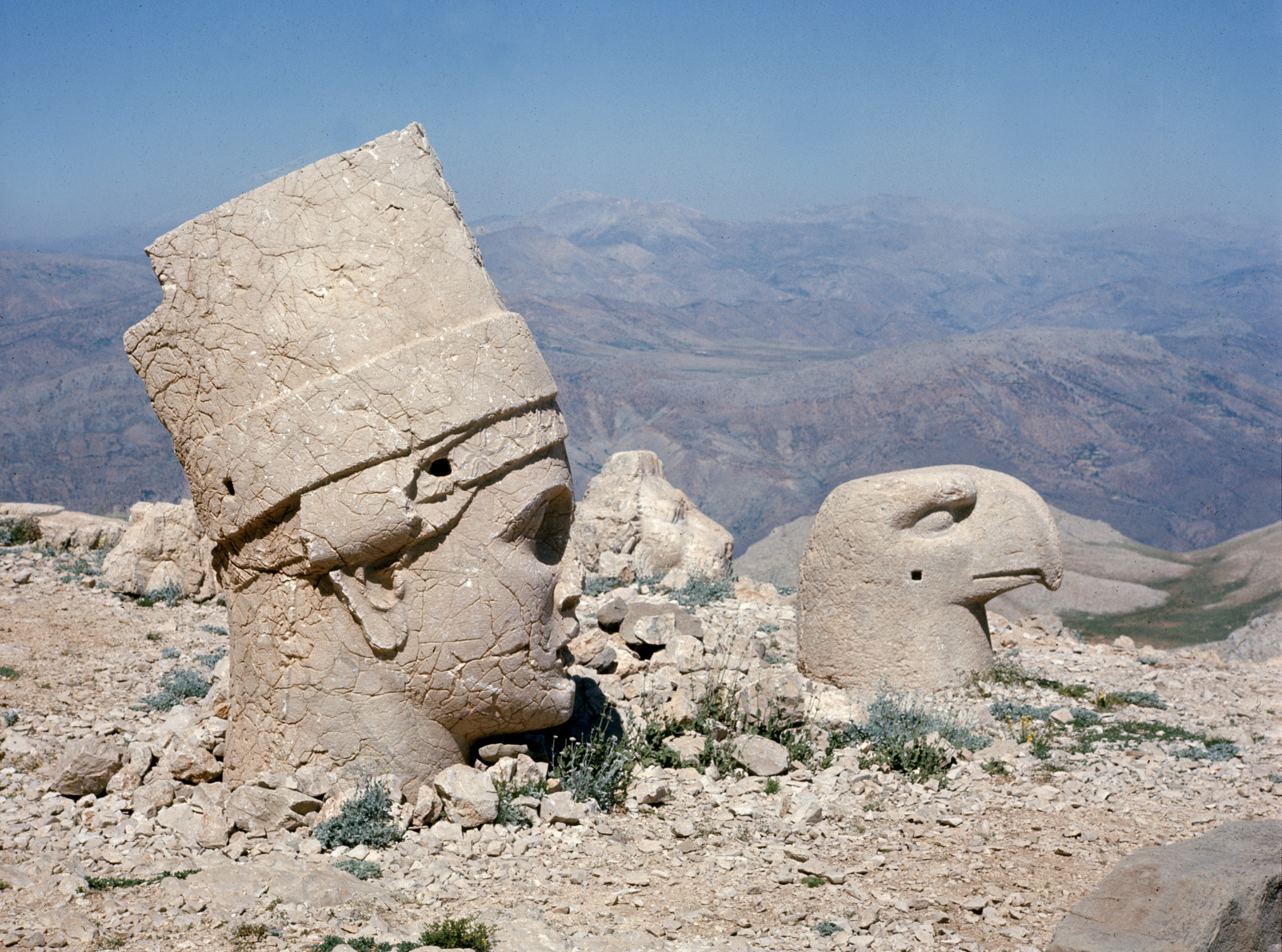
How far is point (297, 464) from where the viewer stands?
4.33 meters

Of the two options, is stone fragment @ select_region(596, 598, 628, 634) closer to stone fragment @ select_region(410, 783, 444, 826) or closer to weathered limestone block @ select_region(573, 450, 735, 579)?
stone fragment @ select_region(410, 783, 444, 826)

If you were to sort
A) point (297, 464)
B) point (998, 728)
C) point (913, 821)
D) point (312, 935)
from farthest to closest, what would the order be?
point (998, 728) → point (913, 821) → point (297, 464) → point (312, 935)

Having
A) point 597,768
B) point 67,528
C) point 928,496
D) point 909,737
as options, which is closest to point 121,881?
point 597,768

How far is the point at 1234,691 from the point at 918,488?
3.02 meters

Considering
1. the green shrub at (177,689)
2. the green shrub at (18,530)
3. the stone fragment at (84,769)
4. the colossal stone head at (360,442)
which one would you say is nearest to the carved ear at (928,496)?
the colossal stone head at (360,442)

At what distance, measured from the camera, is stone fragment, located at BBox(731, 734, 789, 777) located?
18.2 feet

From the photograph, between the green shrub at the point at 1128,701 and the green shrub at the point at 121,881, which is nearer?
the green shrub at the point at 121,881

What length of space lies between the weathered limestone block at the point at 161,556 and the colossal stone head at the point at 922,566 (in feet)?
17.1

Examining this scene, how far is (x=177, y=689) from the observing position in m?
6.28

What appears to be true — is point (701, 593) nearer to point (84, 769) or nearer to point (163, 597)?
point (163, 597)

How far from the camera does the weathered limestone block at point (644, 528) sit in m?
11.8

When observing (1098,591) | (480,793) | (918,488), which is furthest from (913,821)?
(1098,591)

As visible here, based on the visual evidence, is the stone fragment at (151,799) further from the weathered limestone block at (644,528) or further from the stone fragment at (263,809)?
the weathered limestone block at (644,528)

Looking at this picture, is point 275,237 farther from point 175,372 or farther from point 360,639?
point 360,639
